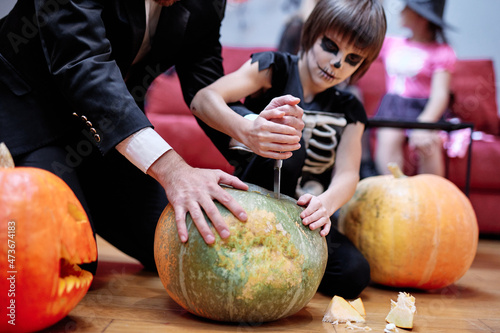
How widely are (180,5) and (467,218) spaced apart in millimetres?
1057

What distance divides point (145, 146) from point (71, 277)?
303 mm

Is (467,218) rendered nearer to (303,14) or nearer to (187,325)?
(187,325)

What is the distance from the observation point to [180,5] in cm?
126

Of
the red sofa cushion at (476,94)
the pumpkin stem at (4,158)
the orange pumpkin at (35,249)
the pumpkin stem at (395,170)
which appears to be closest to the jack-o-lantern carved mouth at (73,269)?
the orange pumpkin at (35,249)

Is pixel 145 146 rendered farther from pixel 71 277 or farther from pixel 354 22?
pixel 354 22

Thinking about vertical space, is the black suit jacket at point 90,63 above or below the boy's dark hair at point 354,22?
below

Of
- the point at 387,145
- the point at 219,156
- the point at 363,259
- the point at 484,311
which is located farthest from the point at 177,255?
the point at 387,145

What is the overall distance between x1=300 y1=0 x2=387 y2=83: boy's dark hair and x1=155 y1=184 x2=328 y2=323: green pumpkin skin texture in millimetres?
602

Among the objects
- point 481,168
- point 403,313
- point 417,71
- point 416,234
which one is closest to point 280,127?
point 403,313

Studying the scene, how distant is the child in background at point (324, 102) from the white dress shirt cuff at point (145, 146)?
21cm

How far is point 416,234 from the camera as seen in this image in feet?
4.35

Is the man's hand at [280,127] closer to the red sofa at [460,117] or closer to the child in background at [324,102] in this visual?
the child in background at [324,102]

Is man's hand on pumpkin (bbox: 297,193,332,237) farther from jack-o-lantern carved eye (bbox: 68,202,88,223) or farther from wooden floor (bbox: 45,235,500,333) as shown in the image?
jack-o-lantern carved eye (bbox: 68,202,88,223)

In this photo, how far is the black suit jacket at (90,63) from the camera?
97cm
